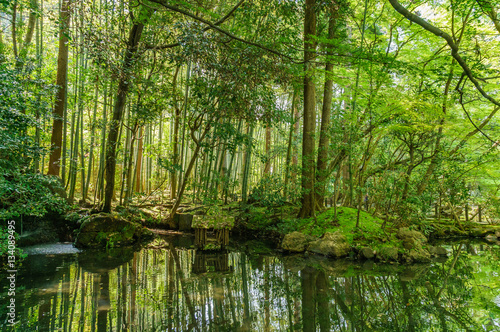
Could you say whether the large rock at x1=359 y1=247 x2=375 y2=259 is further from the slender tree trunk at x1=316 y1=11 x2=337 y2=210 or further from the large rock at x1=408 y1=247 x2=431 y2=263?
the slender tree trunk at x1=316 y1=11 x2=337 y2=210

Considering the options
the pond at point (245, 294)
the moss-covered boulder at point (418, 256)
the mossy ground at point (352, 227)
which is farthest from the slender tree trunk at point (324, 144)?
the moss-covered boulder at point (418, 256)

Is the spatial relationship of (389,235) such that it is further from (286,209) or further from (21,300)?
(21,300)

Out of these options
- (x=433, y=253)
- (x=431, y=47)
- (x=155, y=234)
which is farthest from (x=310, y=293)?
(x=431, y=47)

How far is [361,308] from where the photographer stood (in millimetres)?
3045

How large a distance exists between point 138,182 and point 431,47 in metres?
10.8

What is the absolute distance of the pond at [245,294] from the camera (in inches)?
102

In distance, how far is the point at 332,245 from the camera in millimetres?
5605

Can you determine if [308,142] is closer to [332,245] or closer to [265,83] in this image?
[265,83]

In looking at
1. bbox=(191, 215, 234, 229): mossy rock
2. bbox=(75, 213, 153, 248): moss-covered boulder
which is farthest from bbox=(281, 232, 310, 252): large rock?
bbox=(75, 213, 153, 248): moss-covered boulder

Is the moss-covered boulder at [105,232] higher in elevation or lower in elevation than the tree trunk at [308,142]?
lower

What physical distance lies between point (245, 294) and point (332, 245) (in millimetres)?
2759

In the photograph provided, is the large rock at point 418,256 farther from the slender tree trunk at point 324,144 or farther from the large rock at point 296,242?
the slender tree trunk at point 324,144

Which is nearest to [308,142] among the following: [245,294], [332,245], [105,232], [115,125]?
[332,245]

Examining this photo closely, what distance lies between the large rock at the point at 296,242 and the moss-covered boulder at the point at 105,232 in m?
3.51
